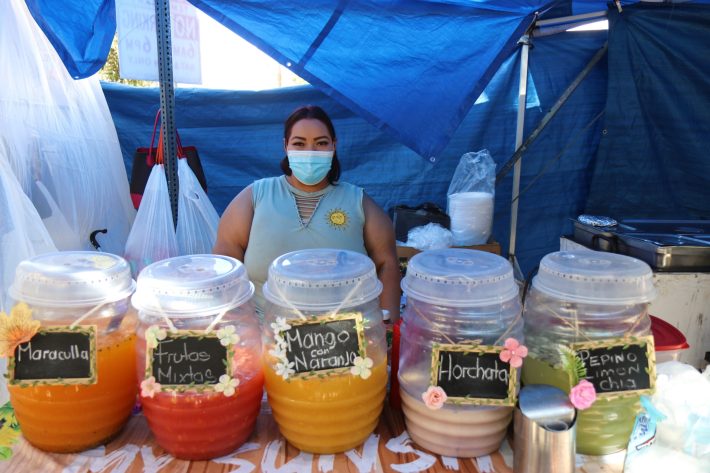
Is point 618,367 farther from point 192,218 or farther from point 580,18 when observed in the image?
point 580,18

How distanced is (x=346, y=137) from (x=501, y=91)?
43.8 inches

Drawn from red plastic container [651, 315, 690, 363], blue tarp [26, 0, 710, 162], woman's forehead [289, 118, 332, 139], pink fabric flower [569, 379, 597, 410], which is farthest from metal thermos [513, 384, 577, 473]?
blue tarp [26, 0, 710, 162]

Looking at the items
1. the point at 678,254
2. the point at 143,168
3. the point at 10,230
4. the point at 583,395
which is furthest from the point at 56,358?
the point at 678,254

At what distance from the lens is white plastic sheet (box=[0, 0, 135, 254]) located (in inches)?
83.4

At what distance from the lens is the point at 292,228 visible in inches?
75.2

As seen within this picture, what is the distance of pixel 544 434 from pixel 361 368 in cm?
33

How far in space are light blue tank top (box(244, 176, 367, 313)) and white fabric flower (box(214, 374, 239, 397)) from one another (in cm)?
97

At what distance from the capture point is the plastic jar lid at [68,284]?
916 millimetres

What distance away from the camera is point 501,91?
3367 millimetres

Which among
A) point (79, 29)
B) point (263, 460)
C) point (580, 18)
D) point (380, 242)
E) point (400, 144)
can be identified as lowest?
point (263, 460)

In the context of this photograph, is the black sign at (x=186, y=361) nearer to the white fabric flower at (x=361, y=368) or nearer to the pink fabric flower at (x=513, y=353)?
the white fabric flower at (x=361, y=368)

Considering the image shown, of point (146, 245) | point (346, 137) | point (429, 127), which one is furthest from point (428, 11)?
point (146, 245)

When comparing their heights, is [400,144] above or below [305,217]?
above

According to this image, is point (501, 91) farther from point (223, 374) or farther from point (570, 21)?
point (223, 374)
